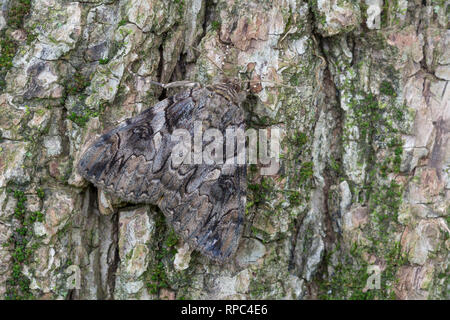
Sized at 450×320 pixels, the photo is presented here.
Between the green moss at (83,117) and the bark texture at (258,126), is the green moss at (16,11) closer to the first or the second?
the bark texture at (258,126)

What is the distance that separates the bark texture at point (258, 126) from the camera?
261 centimetres

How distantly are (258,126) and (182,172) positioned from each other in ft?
2.09

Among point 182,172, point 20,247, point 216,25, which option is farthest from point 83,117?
point 216,25

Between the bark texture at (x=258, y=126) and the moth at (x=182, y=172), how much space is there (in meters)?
0.11

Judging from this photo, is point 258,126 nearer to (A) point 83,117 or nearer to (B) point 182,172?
(B) point 182,172

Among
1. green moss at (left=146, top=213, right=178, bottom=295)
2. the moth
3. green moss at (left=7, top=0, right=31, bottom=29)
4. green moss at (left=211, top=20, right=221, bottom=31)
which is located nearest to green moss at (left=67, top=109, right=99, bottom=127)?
the moth

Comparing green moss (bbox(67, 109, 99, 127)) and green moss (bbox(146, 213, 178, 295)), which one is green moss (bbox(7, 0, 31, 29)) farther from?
green moss (bbox(146, 213, 178, 295))

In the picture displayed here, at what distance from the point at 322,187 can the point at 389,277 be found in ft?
2.50

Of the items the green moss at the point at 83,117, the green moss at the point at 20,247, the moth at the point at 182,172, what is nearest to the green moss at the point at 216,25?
the moth at the point at 182,172

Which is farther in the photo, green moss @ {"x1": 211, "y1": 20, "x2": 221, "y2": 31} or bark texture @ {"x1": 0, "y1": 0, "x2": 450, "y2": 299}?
green moss @ {"x1": 211, "y1": 20, "x2": 221, "y2": 31}

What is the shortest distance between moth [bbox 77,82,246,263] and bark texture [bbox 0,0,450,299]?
0.36ft

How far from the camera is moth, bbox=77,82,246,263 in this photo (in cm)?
271

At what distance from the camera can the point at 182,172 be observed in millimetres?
2828

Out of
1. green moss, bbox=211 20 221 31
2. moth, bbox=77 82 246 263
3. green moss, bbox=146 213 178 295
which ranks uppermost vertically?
green moss, bbox=211 20 221 31
